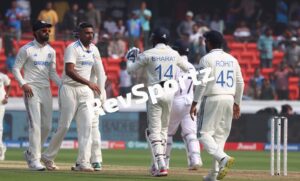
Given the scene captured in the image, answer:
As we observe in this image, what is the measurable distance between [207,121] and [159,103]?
135cm

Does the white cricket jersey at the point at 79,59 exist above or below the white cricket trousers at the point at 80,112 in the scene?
above

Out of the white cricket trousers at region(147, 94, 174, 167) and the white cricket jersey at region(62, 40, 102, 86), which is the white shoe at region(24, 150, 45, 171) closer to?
the white cricket jersey at region(62, 40, 102, 86)

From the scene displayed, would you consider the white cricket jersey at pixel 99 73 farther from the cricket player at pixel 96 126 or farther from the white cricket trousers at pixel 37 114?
the white cricket trousers at pixel 37 114

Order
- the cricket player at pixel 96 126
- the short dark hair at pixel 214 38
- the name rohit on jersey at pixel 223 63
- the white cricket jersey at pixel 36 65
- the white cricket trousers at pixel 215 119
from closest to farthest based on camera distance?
the white cricket trousers at pixel 215 119, the name rohit on jersey at pixel 223 63, the short dark hair at pixel 214 38, the white cricket jersey at pixel 36 65, the cricket player at pixel 96 126

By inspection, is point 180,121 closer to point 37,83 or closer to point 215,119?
point 37,83

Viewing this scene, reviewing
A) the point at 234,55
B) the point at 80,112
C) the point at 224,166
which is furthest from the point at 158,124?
the point at 234,55

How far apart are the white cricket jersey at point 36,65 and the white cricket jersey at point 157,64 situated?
1.48m

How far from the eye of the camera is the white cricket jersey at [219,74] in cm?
1525

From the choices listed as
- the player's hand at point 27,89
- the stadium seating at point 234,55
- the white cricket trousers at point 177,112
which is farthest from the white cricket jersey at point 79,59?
the stadium seating at point 234,55

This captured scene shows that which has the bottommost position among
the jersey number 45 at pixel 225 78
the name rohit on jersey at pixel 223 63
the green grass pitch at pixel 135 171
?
A: the green grass pitch at pixel 135 171

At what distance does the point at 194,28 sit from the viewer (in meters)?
33.7

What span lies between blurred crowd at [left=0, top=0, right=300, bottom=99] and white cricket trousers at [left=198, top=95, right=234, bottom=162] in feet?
53.1

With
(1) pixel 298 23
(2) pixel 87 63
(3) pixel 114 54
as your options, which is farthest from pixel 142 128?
(2) pixel 87 63

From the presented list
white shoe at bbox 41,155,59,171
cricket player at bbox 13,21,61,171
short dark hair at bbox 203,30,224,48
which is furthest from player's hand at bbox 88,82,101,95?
short dark hair at bbox 203,30,224,48
